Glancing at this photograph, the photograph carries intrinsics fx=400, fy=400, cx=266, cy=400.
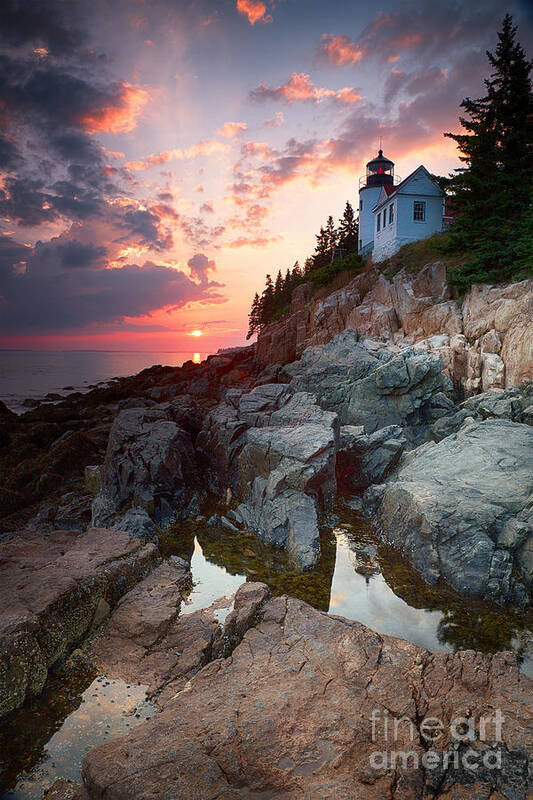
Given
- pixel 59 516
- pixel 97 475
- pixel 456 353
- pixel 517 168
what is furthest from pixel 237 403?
pixel 517 168

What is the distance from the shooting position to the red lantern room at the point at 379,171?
200 ft

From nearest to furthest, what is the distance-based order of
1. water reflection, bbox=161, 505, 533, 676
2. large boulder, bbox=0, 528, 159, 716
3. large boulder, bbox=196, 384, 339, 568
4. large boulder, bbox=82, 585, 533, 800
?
large boulder, bbox=82, 585, 533, 800 < large boulder, bbox=0, 528, 159, 716 < water reflection, bbox=161, 505, 533, 676 < large boulder, bbox=196, 384, 339, 568

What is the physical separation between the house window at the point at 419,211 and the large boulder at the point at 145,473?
141ft

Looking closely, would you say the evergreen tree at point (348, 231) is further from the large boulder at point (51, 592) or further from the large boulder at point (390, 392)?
the large boulder at point (51, 592)

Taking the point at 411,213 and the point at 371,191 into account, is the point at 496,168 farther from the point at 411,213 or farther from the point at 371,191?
the point at 371,191

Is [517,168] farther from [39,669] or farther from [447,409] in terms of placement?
[39,669]

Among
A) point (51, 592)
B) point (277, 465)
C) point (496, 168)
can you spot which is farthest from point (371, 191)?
point (51, 592)

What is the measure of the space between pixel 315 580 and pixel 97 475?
1256cm

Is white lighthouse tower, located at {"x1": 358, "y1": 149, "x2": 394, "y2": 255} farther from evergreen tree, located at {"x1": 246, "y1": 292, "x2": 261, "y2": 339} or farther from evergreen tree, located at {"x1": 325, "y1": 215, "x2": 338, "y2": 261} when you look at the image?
evergreen tree, located at {"x1": 246, "y1": 292, "x2": 261, "y2": 339}

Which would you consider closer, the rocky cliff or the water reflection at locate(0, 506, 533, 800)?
the water reflection at locate(0, 506, 533, 800)

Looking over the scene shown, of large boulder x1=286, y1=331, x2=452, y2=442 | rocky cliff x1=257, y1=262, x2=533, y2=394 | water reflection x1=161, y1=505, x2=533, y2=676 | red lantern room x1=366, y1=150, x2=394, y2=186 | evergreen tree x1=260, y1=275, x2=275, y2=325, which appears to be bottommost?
water reflection x1=161, y1=505, x2=533, y2=676

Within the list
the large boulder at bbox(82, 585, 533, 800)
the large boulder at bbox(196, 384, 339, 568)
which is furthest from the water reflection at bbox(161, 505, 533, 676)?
the large boulder at bbox(82, 585, 533, 800)

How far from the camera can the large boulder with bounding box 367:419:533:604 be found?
1143cm

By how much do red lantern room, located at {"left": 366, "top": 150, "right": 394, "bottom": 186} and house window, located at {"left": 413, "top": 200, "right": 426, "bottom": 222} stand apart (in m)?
15.0
